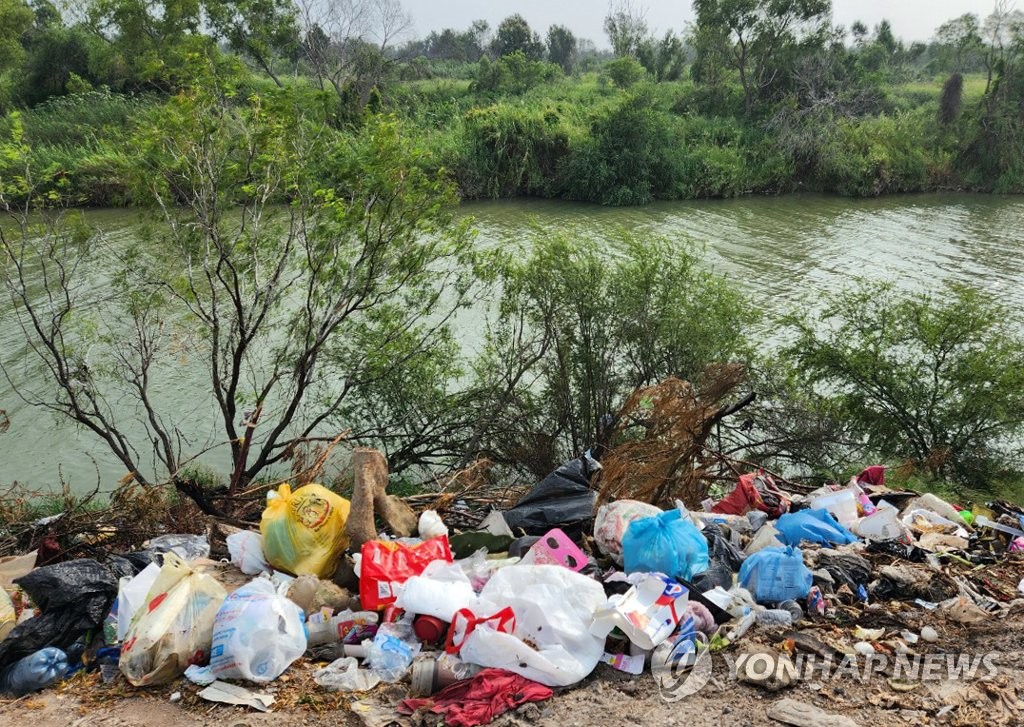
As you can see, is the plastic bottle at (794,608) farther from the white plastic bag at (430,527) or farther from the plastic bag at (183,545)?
the plastic bag at (183,545)

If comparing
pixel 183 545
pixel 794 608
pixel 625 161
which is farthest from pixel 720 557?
pixel 625 161

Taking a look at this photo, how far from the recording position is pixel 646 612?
11.0 feet

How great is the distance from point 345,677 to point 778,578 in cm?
199

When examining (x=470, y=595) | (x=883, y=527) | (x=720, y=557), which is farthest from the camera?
(x=883, y=527)

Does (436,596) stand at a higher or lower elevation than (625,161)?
lower

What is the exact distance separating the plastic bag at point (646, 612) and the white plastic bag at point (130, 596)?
2005 millimetres

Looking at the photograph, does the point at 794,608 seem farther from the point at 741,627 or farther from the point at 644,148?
the point at 644,148

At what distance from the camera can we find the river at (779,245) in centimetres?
862

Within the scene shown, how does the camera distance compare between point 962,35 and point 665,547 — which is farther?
point 962,35

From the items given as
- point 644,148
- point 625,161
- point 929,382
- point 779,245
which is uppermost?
point 644,148

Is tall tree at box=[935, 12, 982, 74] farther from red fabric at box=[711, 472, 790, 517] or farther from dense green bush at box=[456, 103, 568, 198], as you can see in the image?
red fabric at box=[711, 472, 790, 517]

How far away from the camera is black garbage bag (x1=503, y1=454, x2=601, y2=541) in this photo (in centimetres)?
450

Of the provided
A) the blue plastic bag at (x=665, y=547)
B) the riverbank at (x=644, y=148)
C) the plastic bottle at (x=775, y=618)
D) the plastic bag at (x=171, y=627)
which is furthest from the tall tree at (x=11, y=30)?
the plastic bottle at (x=775, y=618)

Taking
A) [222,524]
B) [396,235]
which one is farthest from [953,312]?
[222,524]
